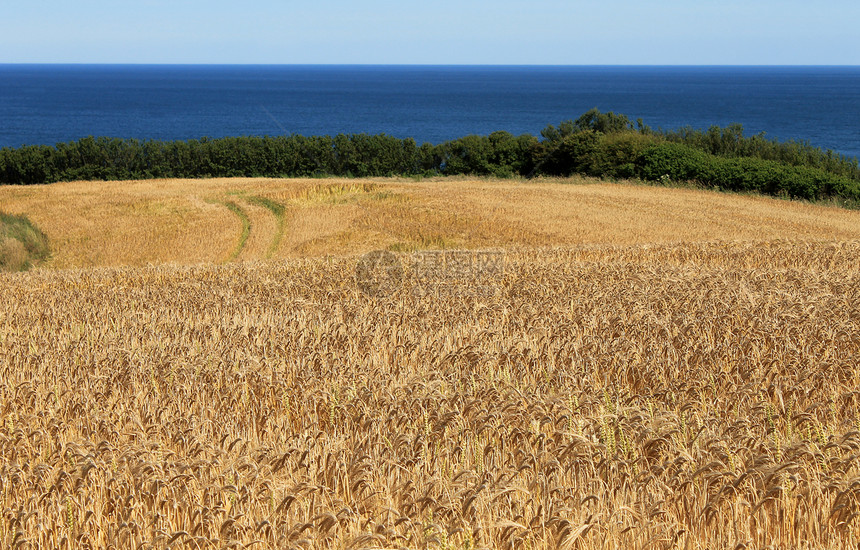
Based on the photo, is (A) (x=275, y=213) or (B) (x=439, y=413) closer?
(B) (x=439, y=413)

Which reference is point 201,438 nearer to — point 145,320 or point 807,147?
point 145,320

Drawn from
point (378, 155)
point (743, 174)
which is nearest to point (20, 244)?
point (378, 155)

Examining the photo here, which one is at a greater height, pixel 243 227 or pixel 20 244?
pixel 20 244

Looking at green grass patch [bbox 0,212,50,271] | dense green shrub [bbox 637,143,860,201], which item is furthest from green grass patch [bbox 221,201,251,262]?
dense green shrub [bbox 637,143,860,201]

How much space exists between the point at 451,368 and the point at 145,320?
16.9 ft

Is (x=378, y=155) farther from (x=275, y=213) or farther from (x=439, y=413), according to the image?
(x=439, y=413)

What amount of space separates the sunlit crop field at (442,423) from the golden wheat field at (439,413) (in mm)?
27

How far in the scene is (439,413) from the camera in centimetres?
559

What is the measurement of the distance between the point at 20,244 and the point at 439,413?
85.6 feet

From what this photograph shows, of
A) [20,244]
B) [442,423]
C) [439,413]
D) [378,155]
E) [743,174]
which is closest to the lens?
[442,423]

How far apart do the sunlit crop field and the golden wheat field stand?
0.03m

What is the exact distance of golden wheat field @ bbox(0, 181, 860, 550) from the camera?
4047mm

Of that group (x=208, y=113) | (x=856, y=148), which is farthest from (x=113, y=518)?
(x=208, y=113)

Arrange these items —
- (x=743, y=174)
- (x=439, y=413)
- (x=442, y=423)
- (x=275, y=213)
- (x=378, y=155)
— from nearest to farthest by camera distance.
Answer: (x=442, y=423), (x=439, y=413), (x=275, y=213), (x=743, y=174), (x=378, y=155)
